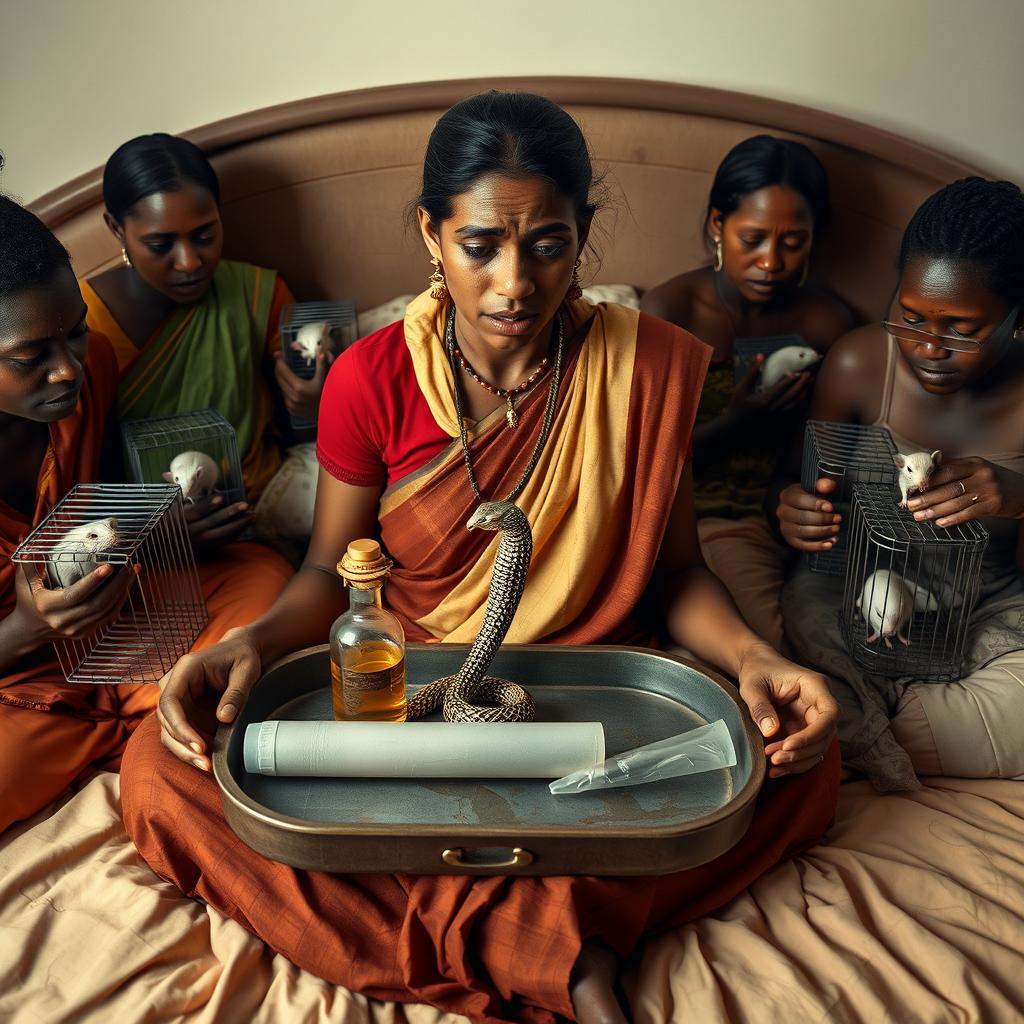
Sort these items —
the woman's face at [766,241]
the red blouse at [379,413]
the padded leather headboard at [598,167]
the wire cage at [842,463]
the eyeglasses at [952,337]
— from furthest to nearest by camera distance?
the padded leather headboard at [598,167] < the woman's face at [766,241] < the wire cage at [842,463] < the eyeglasses at [952,337] < the red blouse at [379,413]

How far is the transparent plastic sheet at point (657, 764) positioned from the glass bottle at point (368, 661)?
0.27 m

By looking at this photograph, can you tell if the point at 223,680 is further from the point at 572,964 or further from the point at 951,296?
the point at 951,296

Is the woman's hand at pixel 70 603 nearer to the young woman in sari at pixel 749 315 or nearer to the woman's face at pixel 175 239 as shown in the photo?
the woman's face at pixel 175 239

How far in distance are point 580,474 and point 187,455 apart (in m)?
0.92

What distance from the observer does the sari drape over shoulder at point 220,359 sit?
8.06 feet

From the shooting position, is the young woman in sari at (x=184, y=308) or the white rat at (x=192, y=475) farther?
the young woman in sari at (x=184, y=308)

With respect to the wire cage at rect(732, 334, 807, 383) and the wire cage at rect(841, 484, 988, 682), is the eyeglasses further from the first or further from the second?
the wire cage at rect(732, 334, 807, 383)

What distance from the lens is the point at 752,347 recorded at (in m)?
2.44

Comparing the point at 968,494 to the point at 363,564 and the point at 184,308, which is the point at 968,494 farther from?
the point at 184,308

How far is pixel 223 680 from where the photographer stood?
1515mm

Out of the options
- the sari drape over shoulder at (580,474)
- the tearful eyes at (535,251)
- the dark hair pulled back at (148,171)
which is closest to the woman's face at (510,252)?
the tearful eyes at (535,251)

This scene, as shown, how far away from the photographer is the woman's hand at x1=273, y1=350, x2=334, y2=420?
2.41 m

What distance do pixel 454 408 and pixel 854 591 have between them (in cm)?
87

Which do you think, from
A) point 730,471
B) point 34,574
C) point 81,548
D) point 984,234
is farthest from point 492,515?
point 730,471
